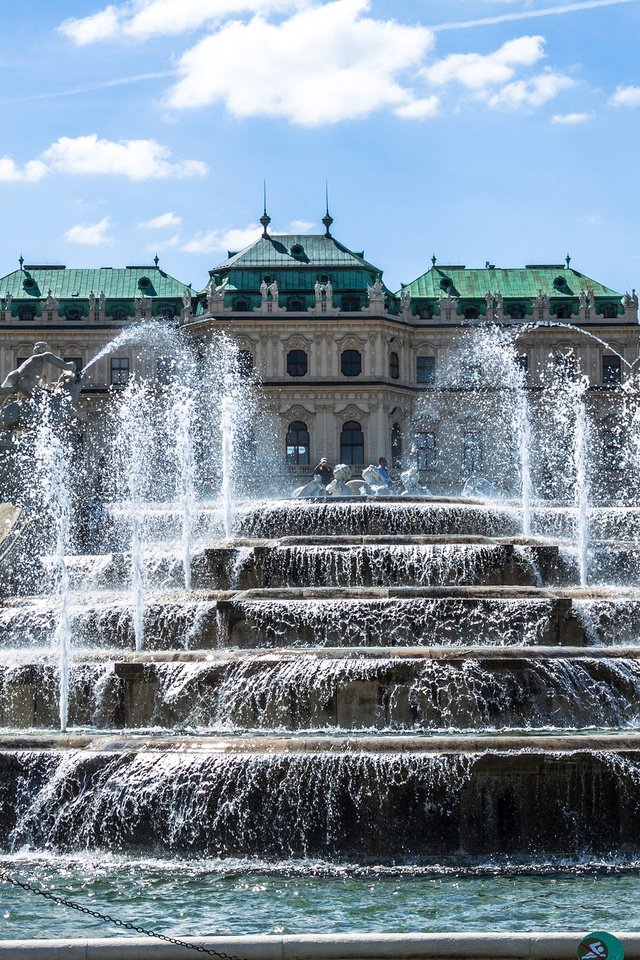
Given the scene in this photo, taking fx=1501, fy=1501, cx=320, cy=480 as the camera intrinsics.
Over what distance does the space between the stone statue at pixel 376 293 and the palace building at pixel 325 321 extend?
0.33 ft

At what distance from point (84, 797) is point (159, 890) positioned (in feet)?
7.85

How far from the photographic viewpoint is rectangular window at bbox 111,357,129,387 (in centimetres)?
7788

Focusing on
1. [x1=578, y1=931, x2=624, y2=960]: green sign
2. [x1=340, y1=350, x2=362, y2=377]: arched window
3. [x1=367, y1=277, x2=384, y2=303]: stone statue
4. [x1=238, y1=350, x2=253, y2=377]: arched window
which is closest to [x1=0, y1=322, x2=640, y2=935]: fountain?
[x1=578, y1=931, x2=624, y2=960]: green sign

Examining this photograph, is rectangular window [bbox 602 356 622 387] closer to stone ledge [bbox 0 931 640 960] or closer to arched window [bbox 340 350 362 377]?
arched window [bbox 340 350 362 377]

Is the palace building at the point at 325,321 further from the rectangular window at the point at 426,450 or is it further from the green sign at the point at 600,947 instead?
the green sign at the point at 600,947

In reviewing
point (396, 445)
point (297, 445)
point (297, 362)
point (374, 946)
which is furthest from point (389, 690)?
point (297, 362)

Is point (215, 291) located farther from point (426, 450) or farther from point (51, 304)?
point (426, 450)

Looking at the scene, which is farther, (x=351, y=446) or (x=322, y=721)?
(x=351, y=446)

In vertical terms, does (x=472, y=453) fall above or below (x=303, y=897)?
above

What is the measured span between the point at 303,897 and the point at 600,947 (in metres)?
5.71

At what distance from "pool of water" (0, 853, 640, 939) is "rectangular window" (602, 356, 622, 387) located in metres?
63.5

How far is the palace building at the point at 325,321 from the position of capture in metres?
74.7

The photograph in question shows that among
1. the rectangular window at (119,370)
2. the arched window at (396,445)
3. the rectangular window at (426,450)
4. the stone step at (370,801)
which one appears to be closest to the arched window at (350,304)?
the arched window at (396,445)

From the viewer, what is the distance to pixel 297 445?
74.2m
